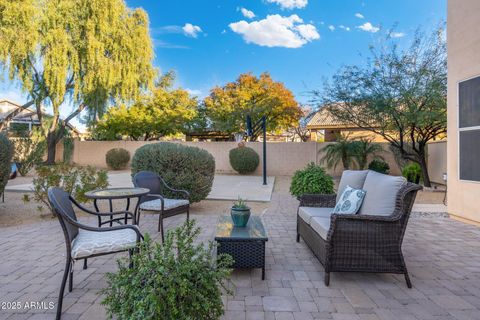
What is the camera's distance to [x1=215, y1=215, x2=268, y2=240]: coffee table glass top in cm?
262

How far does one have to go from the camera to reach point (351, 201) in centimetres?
291

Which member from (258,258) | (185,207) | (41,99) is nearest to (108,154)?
(41,99)

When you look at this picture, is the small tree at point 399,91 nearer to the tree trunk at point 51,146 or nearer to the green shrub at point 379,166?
the green shrub at point 379,166

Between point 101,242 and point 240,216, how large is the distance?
1.34 metres

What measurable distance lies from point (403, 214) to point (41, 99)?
50.0 ft

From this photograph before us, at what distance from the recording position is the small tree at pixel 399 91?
750cm

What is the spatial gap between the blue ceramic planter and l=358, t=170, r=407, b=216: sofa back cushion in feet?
3.82

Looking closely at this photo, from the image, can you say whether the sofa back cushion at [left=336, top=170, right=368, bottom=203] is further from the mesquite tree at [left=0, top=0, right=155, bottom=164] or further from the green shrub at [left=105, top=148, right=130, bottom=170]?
the green shrub at [left=105, top=148, right=130, bottom=170]

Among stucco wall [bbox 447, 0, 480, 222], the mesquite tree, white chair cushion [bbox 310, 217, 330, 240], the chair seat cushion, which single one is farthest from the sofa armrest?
the mesquite tree

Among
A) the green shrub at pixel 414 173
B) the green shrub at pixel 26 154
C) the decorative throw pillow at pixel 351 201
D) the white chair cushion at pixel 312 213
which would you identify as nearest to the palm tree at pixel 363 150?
the green shrub at pixel 414 173

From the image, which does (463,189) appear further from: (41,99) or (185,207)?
(41,99)

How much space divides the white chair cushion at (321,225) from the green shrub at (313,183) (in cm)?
194

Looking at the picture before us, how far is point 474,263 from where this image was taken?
9.91ft

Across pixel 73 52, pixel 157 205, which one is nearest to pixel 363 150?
pixel 157 205
